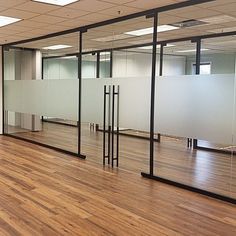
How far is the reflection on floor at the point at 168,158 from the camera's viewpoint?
202 inches

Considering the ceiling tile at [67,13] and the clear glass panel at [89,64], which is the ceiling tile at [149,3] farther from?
the clear glass panel at [89,64]

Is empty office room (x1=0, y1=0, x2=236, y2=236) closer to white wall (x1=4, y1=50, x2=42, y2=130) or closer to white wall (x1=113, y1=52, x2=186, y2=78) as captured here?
white wall (x1=113, y1=52, x2=186, y2=78)

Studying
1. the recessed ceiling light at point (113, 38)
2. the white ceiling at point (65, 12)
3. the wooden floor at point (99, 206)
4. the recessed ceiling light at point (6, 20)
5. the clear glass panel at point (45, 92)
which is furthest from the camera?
the clear glass panel at point (45, 92)

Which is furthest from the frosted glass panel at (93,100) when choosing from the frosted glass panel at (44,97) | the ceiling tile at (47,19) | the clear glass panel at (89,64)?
the ceiling tile at (47,19)

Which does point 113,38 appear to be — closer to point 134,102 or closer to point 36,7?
point 134,102

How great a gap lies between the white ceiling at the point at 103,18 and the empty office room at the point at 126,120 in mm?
20

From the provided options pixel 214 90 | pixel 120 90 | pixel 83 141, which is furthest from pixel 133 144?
pixel 214 90

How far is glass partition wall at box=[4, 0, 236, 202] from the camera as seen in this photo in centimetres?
468

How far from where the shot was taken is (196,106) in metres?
4.64

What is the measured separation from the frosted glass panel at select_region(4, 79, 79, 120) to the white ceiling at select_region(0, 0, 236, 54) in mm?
1115

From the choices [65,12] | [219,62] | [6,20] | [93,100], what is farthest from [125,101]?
[6,20]

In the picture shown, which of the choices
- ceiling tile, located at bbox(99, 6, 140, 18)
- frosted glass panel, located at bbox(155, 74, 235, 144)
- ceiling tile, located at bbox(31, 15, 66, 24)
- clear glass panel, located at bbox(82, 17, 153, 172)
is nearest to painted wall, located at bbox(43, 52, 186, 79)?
clear glass panel, located at bbox(82, 17, 153, 172)

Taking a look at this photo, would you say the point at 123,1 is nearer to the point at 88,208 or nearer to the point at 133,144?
the point at 88,208

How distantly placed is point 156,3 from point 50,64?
5.71 metres
